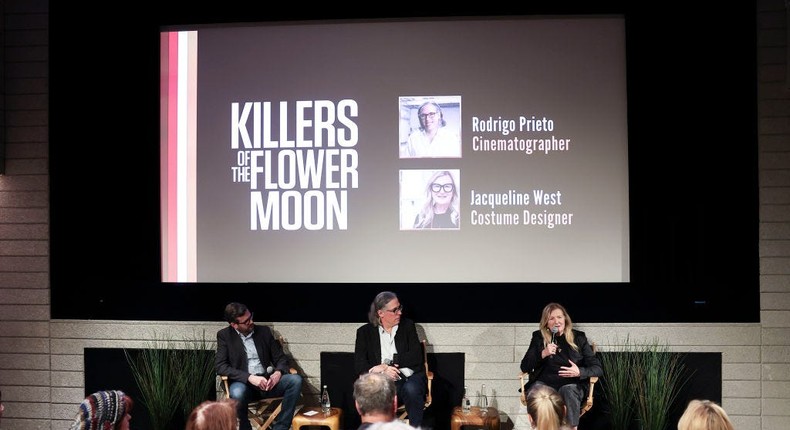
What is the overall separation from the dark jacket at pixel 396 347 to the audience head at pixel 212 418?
2.31m

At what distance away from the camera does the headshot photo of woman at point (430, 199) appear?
4.98 meters

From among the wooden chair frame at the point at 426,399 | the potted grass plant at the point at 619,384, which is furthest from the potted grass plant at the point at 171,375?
the potted grass plant at the point at 619,384

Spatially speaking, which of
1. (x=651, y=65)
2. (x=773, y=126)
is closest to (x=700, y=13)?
(x=651, y=65)

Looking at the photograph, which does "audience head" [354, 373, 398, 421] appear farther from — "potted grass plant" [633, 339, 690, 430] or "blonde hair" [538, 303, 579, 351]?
"potted grass plant" [633, 339, 690, 430]

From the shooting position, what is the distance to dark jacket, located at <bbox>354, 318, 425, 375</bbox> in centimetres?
461

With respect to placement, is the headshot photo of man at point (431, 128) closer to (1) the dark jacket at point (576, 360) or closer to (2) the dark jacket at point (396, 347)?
(2) the dark jacket at point (396, 347)

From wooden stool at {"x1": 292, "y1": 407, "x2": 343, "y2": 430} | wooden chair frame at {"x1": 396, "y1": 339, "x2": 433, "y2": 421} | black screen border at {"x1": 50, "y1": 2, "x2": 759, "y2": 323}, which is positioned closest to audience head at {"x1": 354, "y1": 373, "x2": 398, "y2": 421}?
wooden chair frame at {"x1": 396, "y1": 339, "x2": 433, "y2": 421}

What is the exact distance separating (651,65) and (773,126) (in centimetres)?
96

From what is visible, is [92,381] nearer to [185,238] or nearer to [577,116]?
[185,238]

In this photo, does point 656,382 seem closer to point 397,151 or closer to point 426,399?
point 426,399

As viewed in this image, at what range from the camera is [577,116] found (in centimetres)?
496

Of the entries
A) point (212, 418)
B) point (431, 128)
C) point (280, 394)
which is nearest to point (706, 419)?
point (212, 418)

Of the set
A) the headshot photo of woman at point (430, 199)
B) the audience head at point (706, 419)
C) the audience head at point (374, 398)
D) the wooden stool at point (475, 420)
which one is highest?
the headshot photo of woman at point (430, 199)

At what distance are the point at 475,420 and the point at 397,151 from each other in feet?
6.49
